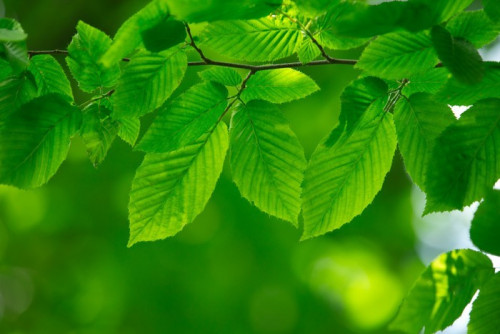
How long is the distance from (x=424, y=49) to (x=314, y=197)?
0.30 m

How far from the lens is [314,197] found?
2.90 feet

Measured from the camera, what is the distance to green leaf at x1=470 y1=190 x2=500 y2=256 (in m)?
0.70

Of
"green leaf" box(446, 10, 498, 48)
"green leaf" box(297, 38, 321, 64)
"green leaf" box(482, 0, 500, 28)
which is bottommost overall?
"green leaf" box(297, 38, 321, 64)

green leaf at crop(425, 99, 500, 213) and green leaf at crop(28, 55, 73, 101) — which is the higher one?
green leaf at crop(425, 99, 500, 213)

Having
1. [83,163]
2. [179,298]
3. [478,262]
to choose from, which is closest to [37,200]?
[83,163]

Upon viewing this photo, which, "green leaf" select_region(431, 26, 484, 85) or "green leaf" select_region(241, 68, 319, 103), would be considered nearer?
"green leaf" select_region(431, 26, 484, 85)

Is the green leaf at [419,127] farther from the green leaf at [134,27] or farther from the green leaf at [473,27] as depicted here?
the green leaf at [134,27]

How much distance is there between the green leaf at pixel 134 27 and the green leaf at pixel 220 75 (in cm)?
22

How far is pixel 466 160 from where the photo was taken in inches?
29.1

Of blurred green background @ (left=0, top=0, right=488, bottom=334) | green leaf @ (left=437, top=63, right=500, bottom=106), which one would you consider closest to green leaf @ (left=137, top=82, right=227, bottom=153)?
green leaf @ (left=437, top=63, right=500, bottom=106)

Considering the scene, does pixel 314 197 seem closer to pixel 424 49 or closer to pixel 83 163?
pixel 424 49

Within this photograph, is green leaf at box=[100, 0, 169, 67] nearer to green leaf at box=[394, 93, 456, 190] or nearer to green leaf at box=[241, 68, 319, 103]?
green leaf at box=[241, 68, 319, 103]

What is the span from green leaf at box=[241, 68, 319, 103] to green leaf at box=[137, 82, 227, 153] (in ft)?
0.18

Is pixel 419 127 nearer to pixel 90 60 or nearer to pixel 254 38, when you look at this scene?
pixel 254 38
